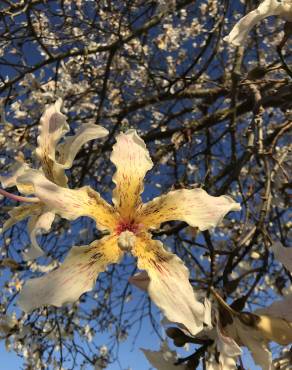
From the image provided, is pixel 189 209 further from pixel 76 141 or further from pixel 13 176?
pixel 13 176

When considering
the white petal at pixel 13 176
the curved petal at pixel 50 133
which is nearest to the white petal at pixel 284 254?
the curved petal at pixel 50 133

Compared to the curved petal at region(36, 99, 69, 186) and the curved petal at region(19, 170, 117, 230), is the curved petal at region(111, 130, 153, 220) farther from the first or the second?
the curved petal at region(36, 99, 69, 186)

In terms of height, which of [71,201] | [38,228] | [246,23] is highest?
[246,23]

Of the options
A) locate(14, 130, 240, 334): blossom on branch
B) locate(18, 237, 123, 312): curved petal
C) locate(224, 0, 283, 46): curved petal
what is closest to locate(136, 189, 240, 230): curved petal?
locate(14, 130, 240, 334): blossom on branch

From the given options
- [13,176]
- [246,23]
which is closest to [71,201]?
[13,176]

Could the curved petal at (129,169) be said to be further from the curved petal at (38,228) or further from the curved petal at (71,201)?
the curved petal at (38,228)

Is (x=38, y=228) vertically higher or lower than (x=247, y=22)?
lower

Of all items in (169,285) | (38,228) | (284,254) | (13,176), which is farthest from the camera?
(13,176)
